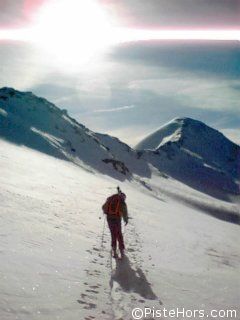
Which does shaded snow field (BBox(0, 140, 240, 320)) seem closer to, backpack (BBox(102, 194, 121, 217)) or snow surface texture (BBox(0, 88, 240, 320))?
snow surface texture (BBox(0, 88, 240, 320))

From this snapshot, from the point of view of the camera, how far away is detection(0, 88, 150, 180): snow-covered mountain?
10025 cm

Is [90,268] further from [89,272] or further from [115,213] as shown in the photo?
[115,213]

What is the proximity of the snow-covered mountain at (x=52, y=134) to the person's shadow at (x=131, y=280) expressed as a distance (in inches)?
3148

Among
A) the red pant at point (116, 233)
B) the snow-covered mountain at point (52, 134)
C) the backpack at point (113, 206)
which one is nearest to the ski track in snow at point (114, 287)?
the red pant at point (116, 233)

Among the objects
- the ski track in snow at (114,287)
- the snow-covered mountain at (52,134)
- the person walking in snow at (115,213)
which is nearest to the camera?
the ski track in snow at (114,287)

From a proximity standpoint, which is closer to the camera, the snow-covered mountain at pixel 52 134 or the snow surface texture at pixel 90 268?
the snow surface texture at pixel 90 268

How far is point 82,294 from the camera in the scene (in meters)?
9.30

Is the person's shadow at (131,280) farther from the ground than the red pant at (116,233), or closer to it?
closer to it

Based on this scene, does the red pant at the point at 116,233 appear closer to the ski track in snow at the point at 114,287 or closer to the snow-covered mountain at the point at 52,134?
the ski track in snow at the point at 114,287

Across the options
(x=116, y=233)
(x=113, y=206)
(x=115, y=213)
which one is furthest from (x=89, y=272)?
(x=113, y=206)

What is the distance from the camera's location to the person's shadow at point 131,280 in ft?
34.2

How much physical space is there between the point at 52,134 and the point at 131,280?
116 meters

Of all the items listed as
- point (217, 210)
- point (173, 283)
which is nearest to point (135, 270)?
point (173, 283)

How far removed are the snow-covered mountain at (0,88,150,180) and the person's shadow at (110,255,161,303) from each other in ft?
262
